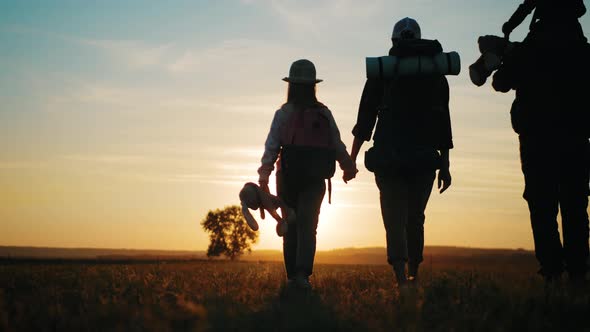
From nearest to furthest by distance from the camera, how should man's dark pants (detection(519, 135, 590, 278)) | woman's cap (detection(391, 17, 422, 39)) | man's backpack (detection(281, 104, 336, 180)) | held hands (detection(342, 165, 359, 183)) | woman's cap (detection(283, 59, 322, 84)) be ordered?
man's dark pants (detection(519, 135, 590, 278)) → woman's cap (detection(391, 17, 422, 39)) → man's backpack (detection(281, 104, 336, 180)) → woman's cap (detection(283, 59, 322, 84)) → held hands (detection(342, 165, 359, 183))

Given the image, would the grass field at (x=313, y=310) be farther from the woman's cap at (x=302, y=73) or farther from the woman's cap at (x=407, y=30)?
the woman's cap at (x=407, y=30)

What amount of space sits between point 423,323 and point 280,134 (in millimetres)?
3327

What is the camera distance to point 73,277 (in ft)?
25.4

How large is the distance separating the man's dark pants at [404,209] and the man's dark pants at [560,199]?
3.56 ft

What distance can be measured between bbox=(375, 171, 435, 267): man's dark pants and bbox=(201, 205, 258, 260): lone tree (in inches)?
3015

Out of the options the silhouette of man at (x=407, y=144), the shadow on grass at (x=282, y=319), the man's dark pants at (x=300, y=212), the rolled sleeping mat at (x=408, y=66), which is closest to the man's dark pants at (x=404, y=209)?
the silhouette of man at (x=407, y=144)

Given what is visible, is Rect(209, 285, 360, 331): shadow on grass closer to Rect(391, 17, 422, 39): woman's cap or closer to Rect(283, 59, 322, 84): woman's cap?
Rect(283, 59, 322, 84): woman's cap

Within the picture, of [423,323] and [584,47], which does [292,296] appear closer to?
[423,323]

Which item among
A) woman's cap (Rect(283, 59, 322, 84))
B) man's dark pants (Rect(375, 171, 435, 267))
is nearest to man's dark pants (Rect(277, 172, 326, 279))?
man's dark pants (Rect(375, 171, 435, 267))

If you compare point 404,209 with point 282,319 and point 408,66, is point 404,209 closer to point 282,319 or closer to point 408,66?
point 408,66

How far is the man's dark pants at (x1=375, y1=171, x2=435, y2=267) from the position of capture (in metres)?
6.17

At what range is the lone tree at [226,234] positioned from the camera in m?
82.4

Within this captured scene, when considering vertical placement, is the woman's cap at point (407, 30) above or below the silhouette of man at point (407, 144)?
above

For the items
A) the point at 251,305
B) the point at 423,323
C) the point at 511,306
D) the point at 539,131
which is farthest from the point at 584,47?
the point at 251,305
